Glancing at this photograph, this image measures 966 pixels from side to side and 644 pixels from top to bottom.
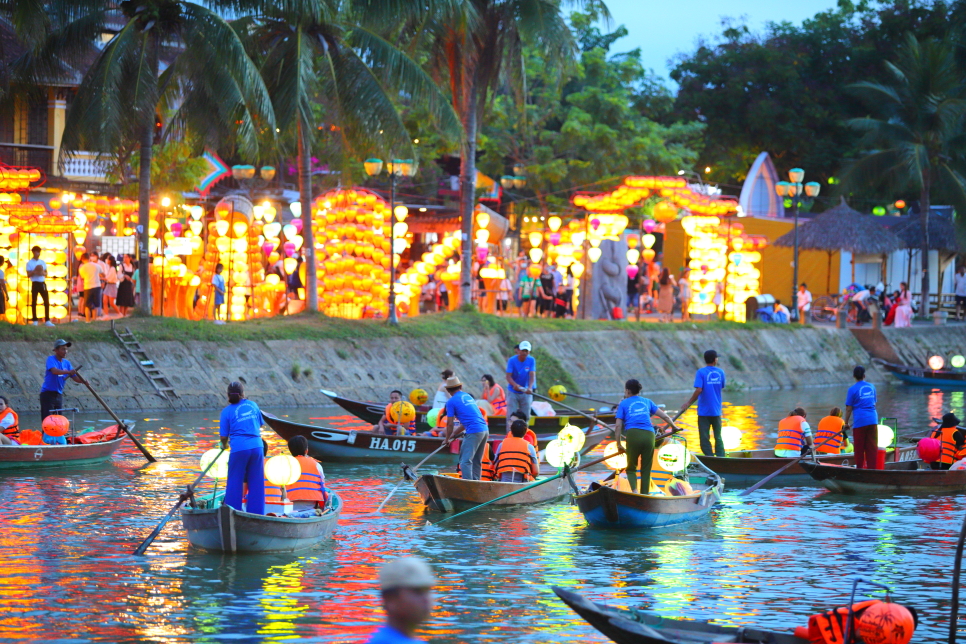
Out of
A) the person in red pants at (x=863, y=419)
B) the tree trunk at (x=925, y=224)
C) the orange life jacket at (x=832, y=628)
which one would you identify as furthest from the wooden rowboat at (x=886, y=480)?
the tree trunk at (x=925, y=224)

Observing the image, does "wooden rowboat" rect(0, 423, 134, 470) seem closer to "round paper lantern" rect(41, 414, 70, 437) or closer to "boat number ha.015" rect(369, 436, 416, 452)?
"round paper lantern" rect(41, 414, 70, 437)

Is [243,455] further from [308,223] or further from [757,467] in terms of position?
[308,223]

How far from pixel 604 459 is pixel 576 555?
263 centimetres

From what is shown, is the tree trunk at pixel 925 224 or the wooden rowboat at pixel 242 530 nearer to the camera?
the wooden rowboat at pixel 242 530

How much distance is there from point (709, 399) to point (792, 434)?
1537 millimetres

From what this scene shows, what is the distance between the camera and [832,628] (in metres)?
9.27

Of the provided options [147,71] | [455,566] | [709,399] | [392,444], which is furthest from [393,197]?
[455,566]

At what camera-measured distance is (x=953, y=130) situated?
154ft

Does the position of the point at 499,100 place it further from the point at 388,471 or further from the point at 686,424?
the point at 388,471

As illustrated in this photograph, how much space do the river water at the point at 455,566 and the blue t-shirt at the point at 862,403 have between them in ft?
3.95

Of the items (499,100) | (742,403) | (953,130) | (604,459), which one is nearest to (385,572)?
(604,459)

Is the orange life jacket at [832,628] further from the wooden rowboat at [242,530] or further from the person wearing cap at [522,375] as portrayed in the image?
the person wearing cap at [522,375]

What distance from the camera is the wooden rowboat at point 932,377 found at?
41062 millimetres

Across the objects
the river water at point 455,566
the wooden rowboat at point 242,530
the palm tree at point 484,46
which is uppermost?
the palm tree at point 484,46
